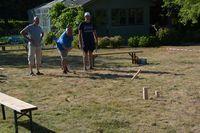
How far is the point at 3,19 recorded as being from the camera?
52406 mm

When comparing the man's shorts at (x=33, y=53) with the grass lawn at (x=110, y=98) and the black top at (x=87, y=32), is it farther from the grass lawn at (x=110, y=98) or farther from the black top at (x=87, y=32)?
the black top at (x=87, y=32)

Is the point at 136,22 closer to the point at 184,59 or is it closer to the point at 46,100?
the point at 184,59

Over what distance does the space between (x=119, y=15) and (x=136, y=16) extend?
1.48 metres

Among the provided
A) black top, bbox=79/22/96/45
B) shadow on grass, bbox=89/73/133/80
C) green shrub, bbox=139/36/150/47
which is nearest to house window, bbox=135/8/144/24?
green shrub, bbox=139/36/150/47

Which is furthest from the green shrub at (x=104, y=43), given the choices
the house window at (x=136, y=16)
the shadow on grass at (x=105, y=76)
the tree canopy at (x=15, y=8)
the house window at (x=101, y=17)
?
the tree canopy at (x=15, y=8)

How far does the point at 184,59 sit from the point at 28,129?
11795 mm

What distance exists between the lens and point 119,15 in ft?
113

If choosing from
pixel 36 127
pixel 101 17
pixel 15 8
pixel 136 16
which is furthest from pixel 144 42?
pixel 15 8

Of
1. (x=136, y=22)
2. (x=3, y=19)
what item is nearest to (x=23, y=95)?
(x=136, y=22)

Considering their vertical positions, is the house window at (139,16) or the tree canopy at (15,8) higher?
the tree canopy at (15,8)

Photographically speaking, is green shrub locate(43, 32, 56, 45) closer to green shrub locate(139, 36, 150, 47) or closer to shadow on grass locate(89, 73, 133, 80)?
green shrub locate(139, 36, 150, 47)

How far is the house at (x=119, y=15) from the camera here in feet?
108

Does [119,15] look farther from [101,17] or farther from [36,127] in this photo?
[36,127]

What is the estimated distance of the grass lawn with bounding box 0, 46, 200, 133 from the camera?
8242 mm
